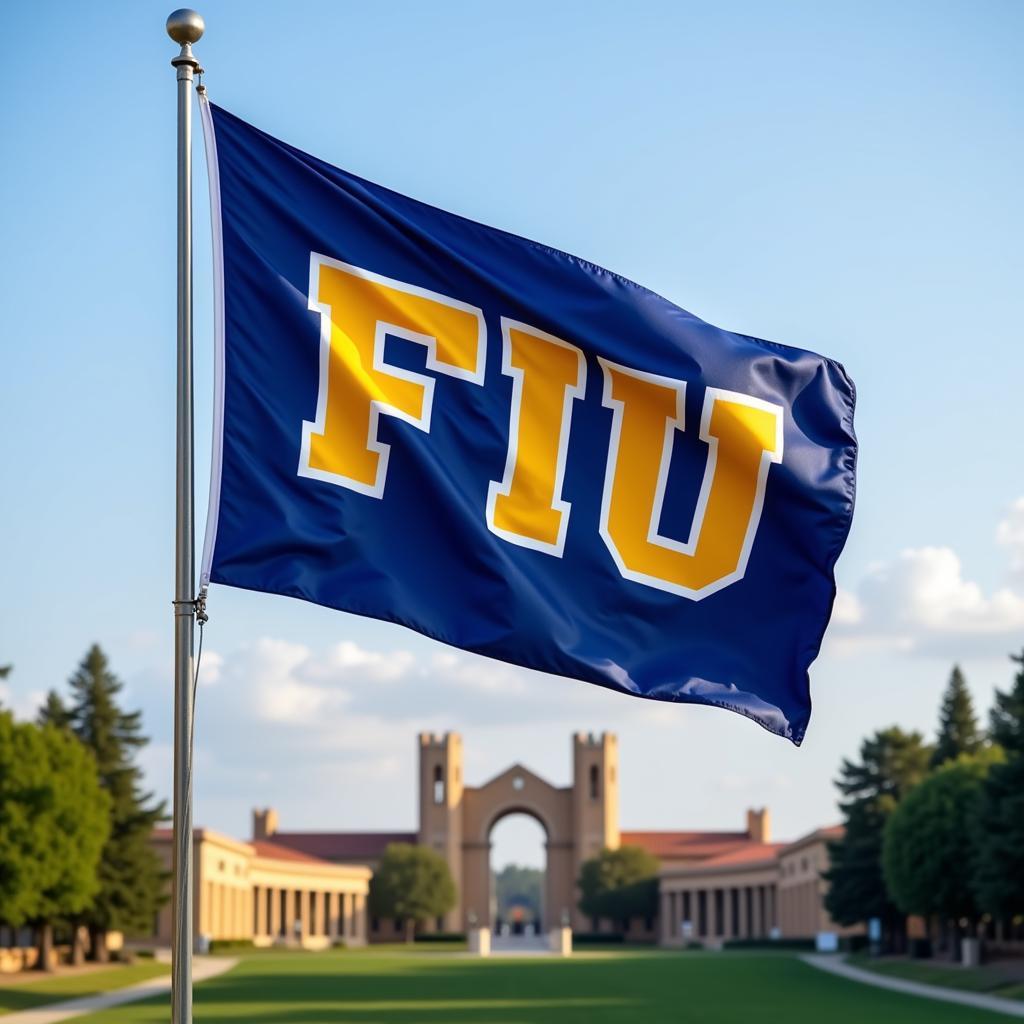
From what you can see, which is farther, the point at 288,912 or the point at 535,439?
the point at 288,912

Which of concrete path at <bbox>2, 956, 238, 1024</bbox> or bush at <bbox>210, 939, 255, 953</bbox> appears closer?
concrete path at <bbox>2, 956, 238, 1024</bbox>

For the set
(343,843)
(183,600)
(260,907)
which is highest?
(183,600)

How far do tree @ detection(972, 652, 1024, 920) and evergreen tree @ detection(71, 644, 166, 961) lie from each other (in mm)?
31512

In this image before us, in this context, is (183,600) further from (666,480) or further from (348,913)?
(348,913)

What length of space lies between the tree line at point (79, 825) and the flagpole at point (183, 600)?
136 feet

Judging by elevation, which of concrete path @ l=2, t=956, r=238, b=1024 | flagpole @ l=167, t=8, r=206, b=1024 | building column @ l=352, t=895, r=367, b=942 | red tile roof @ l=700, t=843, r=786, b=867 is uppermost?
flagpole @ l=167, t=8, r=206, b=1024

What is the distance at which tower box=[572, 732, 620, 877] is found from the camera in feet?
416

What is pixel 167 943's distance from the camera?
9725 centimetres

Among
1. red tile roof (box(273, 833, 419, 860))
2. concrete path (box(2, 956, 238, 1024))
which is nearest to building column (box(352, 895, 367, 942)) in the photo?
red tile roof (box(273, 833, 419, 860))

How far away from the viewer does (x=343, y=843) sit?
13438cm

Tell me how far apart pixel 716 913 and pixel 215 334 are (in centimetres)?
11855

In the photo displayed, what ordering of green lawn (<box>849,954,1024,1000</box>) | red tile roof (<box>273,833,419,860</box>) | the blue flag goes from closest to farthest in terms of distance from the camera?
the blue flag
green lawn (<box>849,954,1024,1000</box>)
red tile roof (<box>273,833,419,860</box>)

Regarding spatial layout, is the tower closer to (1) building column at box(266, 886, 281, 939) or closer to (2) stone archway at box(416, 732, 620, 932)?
(2) stone archway at box(416, 732, 620, 932)

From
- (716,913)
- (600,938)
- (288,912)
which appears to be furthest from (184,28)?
(716,913)
